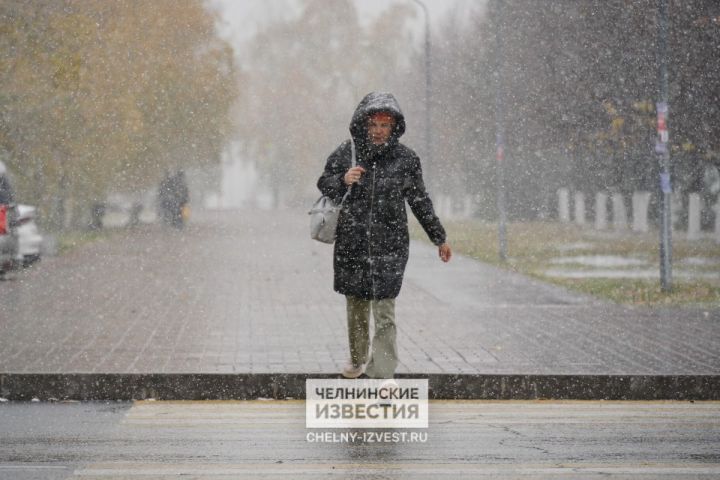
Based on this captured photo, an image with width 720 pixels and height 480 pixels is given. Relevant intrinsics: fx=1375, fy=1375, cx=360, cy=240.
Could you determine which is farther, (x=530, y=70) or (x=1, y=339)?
(x=530, y=70)

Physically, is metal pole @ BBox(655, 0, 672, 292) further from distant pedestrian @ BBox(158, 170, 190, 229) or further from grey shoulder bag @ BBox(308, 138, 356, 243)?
distant pedestrian @ BBox(158, 170, 190, 229)

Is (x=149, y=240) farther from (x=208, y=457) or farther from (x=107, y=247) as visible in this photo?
(x=208, y=457)

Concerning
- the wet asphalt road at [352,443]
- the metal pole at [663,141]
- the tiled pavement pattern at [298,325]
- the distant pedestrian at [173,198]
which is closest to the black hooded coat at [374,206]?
the wet asphalt road at [352,443]

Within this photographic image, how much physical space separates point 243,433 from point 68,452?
108cm

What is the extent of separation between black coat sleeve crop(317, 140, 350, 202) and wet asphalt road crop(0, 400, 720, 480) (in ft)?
4.65

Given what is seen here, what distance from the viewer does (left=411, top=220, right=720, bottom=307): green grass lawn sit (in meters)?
17.8

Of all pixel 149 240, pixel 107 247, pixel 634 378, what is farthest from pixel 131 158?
pixel 634 378

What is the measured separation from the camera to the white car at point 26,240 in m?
22.6

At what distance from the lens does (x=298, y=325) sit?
44.0 feet

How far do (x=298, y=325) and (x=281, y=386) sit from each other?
13.0ft

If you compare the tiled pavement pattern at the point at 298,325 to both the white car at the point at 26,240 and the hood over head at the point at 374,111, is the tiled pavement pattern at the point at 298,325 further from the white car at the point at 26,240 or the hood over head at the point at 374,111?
the hood over head at the point at 374,111

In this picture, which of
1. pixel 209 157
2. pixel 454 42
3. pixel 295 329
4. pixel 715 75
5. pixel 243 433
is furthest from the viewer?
pixel 454 42

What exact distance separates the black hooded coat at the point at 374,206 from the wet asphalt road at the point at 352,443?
93cm

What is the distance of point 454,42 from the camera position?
62875 millimetres
